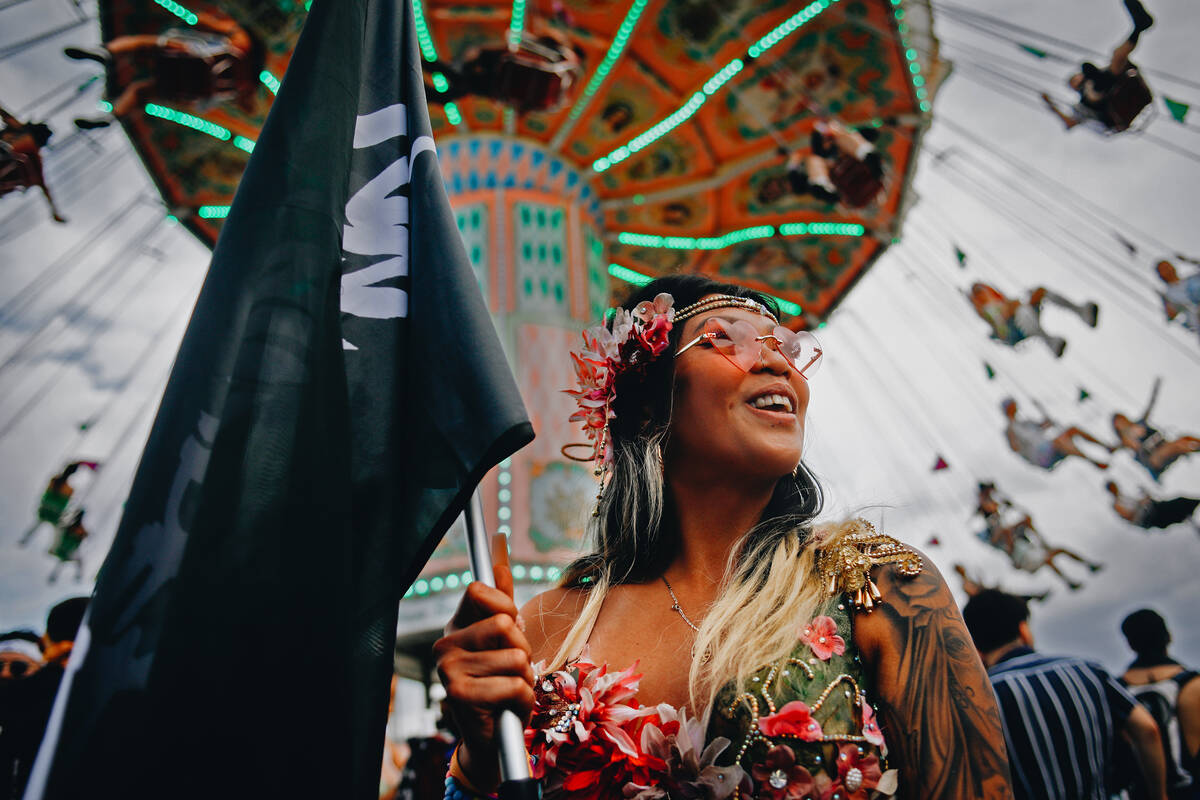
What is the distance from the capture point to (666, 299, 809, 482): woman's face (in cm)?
201

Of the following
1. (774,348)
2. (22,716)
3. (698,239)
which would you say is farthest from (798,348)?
(698,239)

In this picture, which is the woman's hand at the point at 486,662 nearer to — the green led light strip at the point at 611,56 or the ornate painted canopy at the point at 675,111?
the ornate painted canopy at the point at 675,111

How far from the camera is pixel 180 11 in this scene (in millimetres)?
8477

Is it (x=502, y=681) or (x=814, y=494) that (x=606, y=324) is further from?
(x=502, y=681)

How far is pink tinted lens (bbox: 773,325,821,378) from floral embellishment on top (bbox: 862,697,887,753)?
0.96 m

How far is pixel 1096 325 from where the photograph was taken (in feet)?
26.5

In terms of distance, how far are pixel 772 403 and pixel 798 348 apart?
0.71 ft

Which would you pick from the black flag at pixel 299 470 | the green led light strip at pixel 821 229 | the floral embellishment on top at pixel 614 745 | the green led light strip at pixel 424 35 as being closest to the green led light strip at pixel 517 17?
the green led light strip at pixel 424 35

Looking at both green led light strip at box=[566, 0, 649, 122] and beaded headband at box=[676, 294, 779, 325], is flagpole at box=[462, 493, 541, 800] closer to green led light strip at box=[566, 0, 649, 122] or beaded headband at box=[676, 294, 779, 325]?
beaded headband at box=[676, 294, 779, 325]

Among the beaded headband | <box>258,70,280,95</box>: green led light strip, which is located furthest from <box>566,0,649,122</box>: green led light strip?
the beaded headband

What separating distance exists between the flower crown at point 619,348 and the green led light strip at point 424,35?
6.98 m

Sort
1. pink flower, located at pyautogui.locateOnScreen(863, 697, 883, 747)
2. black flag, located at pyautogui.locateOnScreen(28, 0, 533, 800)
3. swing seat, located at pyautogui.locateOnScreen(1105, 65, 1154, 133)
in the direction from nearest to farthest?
black flag, located at pyautogui.locateOnScreen(28, 0, 533, 800) < pink flower, located at pyautogui.locateOnScreen(863, 697, 883, 747) < swing seat, located at pyautogui.locateOnScreen(1105, 65, 1154, 133)

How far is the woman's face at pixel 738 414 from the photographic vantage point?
2.01m

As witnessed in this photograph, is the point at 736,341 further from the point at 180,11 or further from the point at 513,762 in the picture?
the point at 180,11
